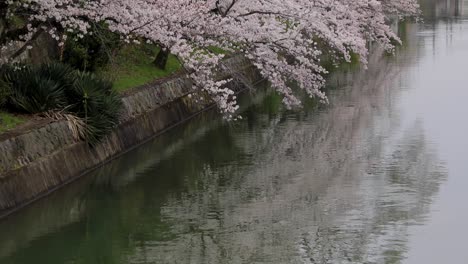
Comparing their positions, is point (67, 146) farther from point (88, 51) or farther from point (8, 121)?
point (88, 51)

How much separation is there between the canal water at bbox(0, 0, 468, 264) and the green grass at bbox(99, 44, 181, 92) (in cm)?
147

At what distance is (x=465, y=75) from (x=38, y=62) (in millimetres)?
16576

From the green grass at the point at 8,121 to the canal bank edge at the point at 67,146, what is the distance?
1.20 ft

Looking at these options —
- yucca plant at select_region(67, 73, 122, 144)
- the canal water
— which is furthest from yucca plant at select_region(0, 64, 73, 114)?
the canal water

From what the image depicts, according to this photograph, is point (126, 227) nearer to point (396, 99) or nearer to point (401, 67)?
point (396, 99)

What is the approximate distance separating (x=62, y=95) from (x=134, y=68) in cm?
580

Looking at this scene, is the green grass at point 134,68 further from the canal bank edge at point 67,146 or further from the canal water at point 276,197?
the canal water at point 276,197

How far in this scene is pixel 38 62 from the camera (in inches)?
792

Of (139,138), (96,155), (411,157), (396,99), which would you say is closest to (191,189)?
(96,155)

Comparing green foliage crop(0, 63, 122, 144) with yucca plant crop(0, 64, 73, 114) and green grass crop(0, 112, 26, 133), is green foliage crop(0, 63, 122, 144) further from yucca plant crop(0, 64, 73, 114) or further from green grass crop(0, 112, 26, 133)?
green grass crop(0, 112, 26, 133)

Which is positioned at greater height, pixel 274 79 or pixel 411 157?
pixel 274 79

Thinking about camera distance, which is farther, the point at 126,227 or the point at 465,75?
the point at 465,75

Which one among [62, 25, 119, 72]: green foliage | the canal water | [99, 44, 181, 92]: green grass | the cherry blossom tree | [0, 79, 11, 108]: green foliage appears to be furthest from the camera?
[99, 44, 181, 92]: green grass

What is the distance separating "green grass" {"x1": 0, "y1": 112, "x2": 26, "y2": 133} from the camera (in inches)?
608
